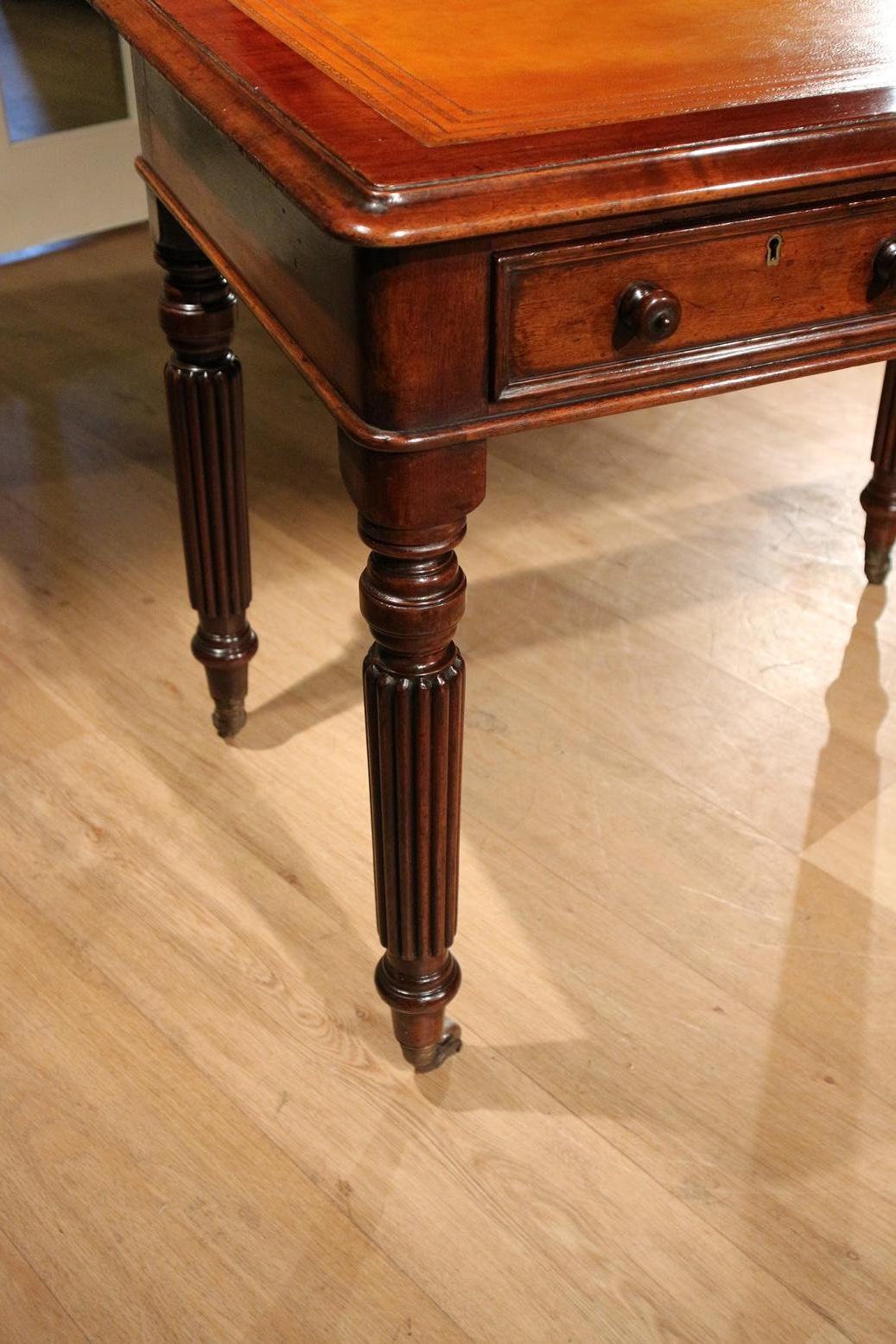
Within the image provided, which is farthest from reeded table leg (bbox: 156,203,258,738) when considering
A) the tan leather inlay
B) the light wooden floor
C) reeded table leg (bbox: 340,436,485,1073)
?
reeded table leg (bbox: 340,436,485,1073)

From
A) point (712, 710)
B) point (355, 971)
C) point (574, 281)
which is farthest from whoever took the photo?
point (712, 710)

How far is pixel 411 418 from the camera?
32.9 inches

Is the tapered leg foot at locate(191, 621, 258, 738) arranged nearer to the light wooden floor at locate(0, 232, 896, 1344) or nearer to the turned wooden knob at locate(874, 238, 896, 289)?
the light wooden floor at locate(0, 232, 896, 1344)

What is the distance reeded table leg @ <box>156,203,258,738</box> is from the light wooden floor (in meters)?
0.13

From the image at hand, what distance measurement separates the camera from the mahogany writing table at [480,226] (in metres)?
0.80

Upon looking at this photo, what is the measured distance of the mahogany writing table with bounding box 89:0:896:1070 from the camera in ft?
2.62

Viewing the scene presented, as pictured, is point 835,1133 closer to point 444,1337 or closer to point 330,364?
point 444,1337

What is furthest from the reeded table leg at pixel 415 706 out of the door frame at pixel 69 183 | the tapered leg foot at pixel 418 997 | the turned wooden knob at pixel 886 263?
the door frame at pixel 69 183

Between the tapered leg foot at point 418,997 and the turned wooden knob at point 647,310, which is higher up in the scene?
the turned wooden knob at point 647,310

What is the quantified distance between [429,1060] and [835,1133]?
341 millimetres

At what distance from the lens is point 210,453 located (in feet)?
4.51

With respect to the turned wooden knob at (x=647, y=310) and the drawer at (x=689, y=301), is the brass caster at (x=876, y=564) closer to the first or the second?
the drawer at (x=689, y=301)

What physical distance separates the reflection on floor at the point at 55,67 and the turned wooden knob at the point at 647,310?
2274mm

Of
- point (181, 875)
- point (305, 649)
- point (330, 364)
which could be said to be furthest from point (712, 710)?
point (330, 364)
